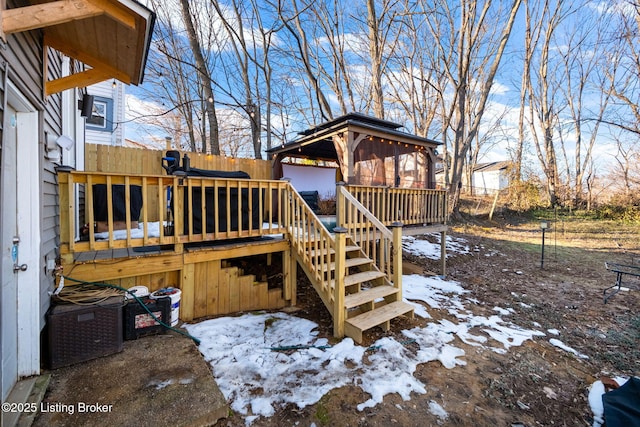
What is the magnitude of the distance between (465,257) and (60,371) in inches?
359

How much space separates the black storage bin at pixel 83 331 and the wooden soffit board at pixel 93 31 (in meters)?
2.00

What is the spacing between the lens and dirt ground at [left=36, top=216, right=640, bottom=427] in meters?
2.16

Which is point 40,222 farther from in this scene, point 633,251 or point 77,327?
point 633,251

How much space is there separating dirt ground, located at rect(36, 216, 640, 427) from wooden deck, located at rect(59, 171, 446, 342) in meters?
0.44

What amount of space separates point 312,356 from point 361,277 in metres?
1.30

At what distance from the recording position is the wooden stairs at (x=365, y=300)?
10.6 feet

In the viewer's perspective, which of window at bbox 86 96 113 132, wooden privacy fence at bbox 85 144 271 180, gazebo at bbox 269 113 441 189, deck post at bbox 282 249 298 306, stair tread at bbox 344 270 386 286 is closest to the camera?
stair tread at bbox 344 270 386 286

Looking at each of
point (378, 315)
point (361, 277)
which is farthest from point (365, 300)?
point (361, 277)

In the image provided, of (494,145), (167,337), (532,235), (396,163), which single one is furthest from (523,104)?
(167,337)

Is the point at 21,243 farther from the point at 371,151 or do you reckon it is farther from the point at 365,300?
the point at 371,151

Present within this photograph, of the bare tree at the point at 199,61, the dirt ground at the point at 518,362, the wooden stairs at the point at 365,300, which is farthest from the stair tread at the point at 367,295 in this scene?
the bare tree at the point at 199,61

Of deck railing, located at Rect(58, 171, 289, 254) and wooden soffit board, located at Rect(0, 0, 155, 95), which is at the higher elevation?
wooden soffit board, located at Rect(0, 0, 155, 95)

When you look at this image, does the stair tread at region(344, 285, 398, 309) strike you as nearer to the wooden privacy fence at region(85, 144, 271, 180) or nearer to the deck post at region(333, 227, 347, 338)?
the deck post at region(333, 227, 347, 338)

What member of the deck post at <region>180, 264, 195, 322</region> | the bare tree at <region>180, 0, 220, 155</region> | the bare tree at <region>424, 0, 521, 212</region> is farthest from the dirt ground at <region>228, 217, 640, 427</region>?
the bare tree at <region>180, 0, 220, 155</region>
